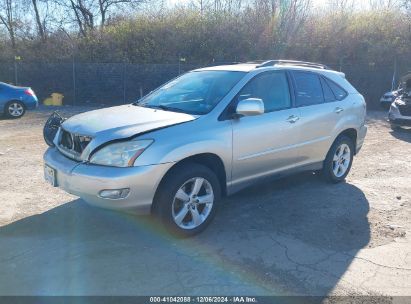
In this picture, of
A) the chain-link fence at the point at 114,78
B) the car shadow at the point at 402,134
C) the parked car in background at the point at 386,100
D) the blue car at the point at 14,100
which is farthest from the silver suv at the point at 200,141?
the chain-link fence at the point at 114,78

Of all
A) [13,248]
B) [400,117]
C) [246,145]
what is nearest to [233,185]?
[246,145]

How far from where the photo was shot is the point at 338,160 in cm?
600

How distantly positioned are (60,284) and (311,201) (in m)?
3.30

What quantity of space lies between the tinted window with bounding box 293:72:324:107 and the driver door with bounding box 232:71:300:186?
0.20 metres

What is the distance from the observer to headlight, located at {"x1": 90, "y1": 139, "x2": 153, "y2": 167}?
3670 mm

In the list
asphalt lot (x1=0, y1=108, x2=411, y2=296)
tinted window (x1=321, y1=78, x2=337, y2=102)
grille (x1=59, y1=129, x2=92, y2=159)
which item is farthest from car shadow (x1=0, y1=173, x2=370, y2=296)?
tinted window (x1=321, y1=78, x2=337, y2=102)

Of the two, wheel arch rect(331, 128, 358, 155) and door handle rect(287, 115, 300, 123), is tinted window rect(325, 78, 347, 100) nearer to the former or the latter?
wheel arch rect(331, 128, 358, 155)

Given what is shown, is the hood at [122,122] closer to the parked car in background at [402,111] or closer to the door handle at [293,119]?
the door handle at [293,119]

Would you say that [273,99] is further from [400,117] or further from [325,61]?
[325,61]

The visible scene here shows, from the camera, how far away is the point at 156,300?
120 inches

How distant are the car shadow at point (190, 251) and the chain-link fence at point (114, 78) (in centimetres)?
1423

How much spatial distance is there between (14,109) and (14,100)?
0.31 m

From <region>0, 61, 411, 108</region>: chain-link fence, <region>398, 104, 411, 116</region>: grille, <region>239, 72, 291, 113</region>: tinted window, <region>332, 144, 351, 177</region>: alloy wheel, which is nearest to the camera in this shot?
<region>239, 72, 291, 113</region>: tinted window

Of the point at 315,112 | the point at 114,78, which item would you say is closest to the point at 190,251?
the point at 315,112
